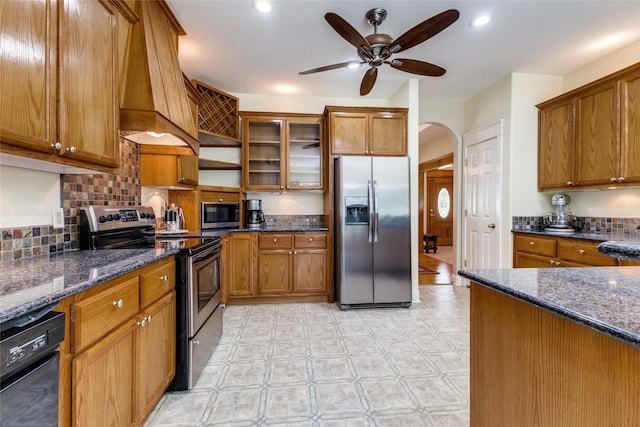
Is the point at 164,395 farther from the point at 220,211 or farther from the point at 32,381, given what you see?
the point at 220,211

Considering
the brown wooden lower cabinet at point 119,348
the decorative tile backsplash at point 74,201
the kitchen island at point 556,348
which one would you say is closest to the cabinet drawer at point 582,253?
the kitchen island at point 556,348

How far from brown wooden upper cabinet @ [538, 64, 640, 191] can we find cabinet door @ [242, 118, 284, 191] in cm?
318

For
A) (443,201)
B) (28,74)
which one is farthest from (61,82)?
(443,201)

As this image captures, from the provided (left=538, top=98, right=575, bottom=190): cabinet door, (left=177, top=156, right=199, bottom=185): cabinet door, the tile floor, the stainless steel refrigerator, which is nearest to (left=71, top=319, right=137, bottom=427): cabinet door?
the tile floor

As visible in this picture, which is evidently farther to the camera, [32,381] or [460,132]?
[460,132]

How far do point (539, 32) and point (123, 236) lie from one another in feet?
12.8

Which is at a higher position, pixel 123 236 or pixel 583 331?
pixel 123 236

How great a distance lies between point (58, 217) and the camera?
1.70m

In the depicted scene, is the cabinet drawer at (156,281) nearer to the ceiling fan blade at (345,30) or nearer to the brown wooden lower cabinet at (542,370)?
the brown wooden lower cabinet at (542,370)

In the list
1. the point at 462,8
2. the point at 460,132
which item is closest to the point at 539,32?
the point at 462,8

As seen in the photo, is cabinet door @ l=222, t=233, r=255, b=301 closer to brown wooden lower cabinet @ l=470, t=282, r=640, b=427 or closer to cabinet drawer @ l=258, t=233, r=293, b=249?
cabinet drawer @ l=258, t=233, r=293, b=249

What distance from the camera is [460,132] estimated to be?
14.3 feet

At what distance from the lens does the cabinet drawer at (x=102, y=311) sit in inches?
39.0

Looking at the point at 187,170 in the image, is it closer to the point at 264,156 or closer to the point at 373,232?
the point at 264,156
